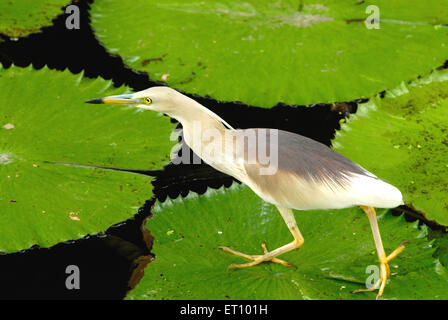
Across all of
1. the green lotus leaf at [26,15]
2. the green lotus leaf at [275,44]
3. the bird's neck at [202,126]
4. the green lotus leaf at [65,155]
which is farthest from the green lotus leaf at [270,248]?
the green lotus leaf at [26,15]

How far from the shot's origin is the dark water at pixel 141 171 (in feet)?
7.25

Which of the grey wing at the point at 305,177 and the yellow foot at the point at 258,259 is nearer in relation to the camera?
the grey wing at the point at 305,177

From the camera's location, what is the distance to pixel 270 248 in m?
2.26

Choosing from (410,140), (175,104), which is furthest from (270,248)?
(410,140)

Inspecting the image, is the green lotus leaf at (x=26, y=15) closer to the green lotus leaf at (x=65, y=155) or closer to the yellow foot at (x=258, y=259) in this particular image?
the green lotus leaf at (x=65, y=155)

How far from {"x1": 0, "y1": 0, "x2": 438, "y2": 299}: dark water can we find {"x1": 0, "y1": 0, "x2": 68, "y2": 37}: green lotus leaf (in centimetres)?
5

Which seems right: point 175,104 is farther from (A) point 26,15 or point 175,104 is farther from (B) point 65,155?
(A) point 26,15

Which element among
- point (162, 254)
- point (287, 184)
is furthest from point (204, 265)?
point (287, 184)

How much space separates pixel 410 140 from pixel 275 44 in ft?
3.09

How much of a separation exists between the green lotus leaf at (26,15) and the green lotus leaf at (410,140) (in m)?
1.91

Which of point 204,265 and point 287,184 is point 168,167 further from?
point 287,184

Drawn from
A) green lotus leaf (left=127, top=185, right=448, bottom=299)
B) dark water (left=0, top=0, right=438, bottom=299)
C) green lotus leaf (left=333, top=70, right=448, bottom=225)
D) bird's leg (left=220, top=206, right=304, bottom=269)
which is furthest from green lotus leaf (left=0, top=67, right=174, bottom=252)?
green lotus leaf (left=333, top=70, right=448, bottom=225)

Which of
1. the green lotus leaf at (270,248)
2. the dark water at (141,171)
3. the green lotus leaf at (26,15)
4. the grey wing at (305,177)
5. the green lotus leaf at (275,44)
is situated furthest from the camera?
the green lotus leaf at (26,15)

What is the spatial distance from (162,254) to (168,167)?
54 cm
